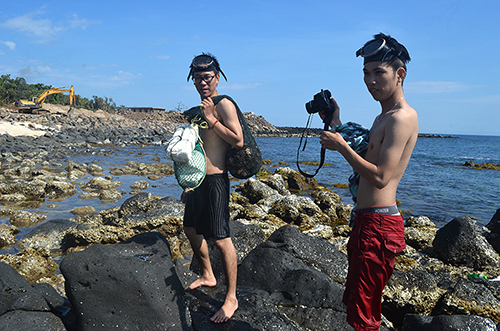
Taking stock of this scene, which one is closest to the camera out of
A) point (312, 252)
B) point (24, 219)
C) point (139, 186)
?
point (312, 252)

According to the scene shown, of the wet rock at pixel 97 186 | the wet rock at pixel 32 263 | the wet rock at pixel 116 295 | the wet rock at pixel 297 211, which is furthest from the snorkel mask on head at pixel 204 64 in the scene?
the wet rock at pixel 97 186

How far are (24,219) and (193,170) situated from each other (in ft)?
22.4

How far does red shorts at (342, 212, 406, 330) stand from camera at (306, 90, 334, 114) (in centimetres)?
82

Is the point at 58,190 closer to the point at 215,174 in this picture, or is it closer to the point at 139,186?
the point at 139,186

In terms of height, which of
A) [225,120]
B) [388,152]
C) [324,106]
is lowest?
[388,152]

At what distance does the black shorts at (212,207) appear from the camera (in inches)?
124

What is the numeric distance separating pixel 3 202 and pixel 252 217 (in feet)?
22.9

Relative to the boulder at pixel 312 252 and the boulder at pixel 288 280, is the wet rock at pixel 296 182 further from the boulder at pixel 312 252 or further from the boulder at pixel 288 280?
the boulder at pixel 288 280

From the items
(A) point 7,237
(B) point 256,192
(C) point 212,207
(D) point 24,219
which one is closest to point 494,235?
(B) point 256,192

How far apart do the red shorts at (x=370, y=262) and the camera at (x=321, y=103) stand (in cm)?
82

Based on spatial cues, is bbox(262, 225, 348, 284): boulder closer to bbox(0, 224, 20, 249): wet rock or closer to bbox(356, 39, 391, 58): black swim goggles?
bbox(356, 39, 391, 58): black swim goggles

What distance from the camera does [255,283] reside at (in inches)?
160

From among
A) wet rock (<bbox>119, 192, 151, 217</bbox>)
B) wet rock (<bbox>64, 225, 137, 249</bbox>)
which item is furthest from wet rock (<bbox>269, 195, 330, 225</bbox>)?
wet rock (<bbox>64, 225, 137, 249</bbox>)

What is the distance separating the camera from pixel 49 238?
21.5 feet
